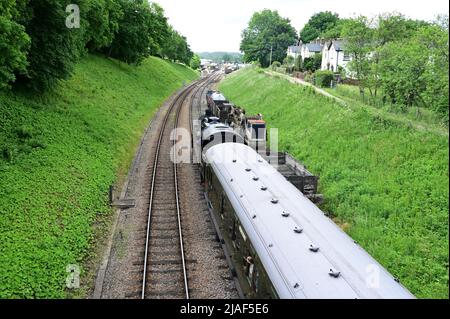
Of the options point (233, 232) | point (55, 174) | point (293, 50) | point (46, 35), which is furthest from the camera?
point (293, 50)

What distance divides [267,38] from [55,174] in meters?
82.8

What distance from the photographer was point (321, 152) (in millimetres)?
24672

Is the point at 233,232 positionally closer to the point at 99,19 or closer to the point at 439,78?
the point at 439,78

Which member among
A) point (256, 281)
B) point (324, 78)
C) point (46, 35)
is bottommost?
point (256, 281)

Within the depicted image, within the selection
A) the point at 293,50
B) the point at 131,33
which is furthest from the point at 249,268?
the point at 293,50

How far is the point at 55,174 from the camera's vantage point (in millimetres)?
20125

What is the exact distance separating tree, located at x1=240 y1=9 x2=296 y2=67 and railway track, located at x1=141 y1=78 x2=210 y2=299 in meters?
70.6

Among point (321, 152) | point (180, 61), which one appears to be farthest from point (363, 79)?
point (180, 61)

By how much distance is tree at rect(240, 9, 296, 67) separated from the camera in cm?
9350

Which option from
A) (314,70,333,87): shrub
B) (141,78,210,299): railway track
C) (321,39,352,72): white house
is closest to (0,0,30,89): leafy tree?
(141,78,210,299): railway track

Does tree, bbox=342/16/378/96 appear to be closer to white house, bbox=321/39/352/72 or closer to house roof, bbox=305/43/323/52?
white house, bbox=321/39/352/72

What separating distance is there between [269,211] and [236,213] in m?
1.42
